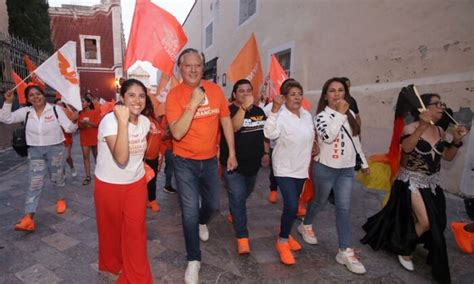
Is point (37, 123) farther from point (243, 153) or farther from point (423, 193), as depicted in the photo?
point (423, 193)

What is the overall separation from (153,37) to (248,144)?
67.0 inches

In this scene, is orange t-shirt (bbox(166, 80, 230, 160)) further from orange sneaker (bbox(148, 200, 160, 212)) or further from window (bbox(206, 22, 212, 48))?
window (bbox(206, 22, 212, 48))

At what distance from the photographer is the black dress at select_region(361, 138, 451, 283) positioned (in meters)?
2.73

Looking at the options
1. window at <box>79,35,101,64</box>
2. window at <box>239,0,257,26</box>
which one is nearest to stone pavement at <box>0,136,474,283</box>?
window at <box>239,0,257,26</box>

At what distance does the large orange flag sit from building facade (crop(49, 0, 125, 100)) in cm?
2485

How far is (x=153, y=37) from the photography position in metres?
3.48

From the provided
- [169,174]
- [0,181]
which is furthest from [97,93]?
[169,174]

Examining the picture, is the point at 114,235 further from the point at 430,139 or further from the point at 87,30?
the point at 87,30

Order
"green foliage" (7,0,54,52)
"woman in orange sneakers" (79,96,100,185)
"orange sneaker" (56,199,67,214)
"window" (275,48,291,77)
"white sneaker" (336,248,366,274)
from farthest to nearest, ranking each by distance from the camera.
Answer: "green foliage" (7,0,54,52)
"window" (275,48,291,77)
"woman in orange sneakers" (79,96,100,185)
"orange sneaker" (56,199,67,214)
"white sneaker" (336,248,366,274)

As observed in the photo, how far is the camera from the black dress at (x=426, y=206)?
2731mm

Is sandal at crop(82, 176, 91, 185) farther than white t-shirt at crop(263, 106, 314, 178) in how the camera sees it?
Yes

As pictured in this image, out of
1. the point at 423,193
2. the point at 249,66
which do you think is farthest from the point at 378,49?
the point at 423,193

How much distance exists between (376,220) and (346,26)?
18.2 feet

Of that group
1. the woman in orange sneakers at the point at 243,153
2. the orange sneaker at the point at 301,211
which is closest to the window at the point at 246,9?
the orange sneaker at the point at 301,211
